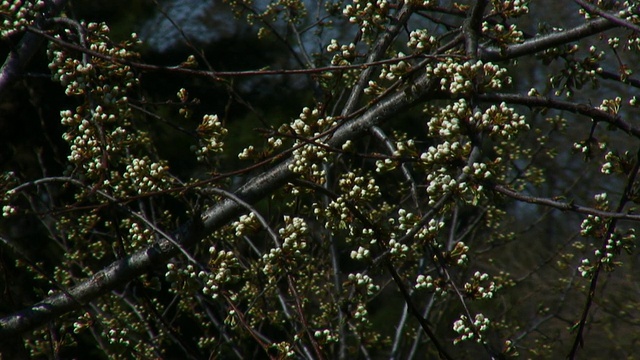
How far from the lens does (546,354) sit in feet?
19.5

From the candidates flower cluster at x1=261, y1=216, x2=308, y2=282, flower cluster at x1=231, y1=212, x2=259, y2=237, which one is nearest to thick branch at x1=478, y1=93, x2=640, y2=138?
flower cluster at x1=261, y1=216, x2=308, y2=282

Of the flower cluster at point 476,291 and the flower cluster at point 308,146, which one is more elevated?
the flower cluster at point 308,146

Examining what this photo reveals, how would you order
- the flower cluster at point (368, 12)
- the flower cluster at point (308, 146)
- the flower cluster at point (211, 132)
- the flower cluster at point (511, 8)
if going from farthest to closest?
the flower cluster at point (211, 132)
the flower cluster at point (368, 12)
the flower cluster at point (511, 8)
the flower cluster at point (308, 146)

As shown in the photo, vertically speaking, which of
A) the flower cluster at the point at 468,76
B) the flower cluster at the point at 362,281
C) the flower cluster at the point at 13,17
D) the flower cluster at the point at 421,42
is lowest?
the flower cluster at the point at 362,281

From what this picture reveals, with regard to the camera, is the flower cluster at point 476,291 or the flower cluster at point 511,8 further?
the flower cluster at point 511,8

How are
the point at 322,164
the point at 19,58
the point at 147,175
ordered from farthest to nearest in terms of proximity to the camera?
the point at 322,164
the point at 19,58
the point at 147,175

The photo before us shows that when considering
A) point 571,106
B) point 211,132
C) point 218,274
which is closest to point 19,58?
point 211,132

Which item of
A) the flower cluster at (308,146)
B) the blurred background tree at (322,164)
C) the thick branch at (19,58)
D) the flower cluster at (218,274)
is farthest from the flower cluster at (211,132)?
the thick branch at (19,58)

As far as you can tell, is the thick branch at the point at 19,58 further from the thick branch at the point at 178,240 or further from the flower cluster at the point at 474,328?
the flower cluster at the point at 474,328

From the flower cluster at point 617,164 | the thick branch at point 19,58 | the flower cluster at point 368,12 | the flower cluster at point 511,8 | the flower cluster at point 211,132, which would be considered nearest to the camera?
the flower cluster at point 617,164

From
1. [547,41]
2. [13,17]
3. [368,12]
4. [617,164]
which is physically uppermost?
[13,17]

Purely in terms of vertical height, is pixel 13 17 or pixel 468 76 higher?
pixel 13 17

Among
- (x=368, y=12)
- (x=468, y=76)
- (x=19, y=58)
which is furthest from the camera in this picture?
(x=19, y=58)

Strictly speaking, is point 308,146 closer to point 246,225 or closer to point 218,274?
point 246,225
